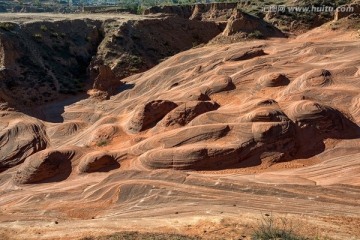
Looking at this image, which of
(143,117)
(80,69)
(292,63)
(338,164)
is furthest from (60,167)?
(80,69)

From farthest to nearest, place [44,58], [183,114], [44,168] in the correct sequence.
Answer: [44,58] < [183,114] < [44,168]

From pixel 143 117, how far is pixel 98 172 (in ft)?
20.6

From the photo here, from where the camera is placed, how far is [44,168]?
2881cm

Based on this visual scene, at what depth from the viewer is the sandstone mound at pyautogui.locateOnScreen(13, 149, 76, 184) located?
28672 mm

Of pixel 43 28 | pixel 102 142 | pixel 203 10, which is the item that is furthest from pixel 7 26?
pixel 203 10

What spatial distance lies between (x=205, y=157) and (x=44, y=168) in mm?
11629

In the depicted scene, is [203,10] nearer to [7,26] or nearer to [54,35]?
[54,35]

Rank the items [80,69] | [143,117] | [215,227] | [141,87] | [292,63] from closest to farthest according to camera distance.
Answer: [215,227], [143,117], [292,63], [141,87], [80,69]

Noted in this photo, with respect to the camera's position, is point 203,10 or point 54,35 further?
point 203,10

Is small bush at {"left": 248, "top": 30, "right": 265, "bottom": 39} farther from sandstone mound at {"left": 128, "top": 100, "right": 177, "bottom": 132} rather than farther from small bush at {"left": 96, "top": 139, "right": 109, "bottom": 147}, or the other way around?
small bush at {"left": 96, "top": 139, "right": 109, "bottom": 147}

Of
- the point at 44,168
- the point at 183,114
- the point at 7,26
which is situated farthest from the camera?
the point at 7,26

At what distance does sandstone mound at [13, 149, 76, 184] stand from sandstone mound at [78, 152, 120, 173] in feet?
5.00

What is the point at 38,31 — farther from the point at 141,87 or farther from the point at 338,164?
the point at 338,164

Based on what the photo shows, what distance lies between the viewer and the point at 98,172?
2827cm
